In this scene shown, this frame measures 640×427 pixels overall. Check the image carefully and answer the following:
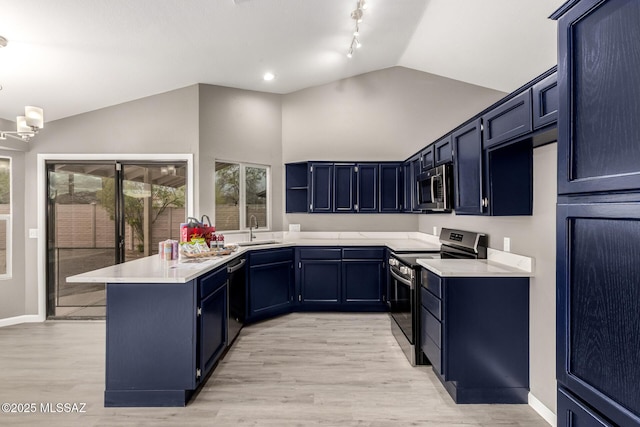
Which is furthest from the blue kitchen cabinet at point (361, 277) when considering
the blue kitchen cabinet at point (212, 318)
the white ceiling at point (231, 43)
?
the white ceiling at point (231, 43)

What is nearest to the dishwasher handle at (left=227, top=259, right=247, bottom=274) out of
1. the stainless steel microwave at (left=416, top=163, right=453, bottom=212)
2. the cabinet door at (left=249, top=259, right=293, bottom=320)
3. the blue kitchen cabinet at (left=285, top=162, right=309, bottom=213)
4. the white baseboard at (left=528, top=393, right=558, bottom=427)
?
the cabinet door at (left=249, top=259, right=293, bottom=320)

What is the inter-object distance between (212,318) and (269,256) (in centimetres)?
145

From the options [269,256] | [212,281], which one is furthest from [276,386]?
[269,256]

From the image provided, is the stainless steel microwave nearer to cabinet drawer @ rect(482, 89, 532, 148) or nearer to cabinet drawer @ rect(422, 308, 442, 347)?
cabinet drawer @ rect(482, 89, 532, 148)

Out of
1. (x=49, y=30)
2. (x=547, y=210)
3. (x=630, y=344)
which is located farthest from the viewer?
(x=49, y=30)

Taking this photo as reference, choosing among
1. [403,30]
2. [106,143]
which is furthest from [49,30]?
[403,30]

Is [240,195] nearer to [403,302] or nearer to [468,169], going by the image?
[403,302]

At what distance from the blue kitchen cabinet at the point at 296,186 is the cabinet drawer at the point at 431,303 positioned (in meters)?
2.49

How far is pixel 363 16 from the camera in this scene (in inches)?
133

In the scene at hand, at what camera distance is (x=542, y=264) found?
2.12 metres

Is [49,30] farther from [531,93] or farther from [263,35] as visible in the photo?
[531,93]

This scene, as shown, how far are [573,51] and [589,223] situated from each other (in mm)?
559

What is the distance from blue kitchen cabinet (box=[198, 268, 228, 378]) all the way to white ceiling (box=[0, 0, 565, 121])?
2176 mm

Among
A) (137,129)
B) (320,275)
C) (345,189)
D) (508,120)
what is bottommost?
(320,275)
